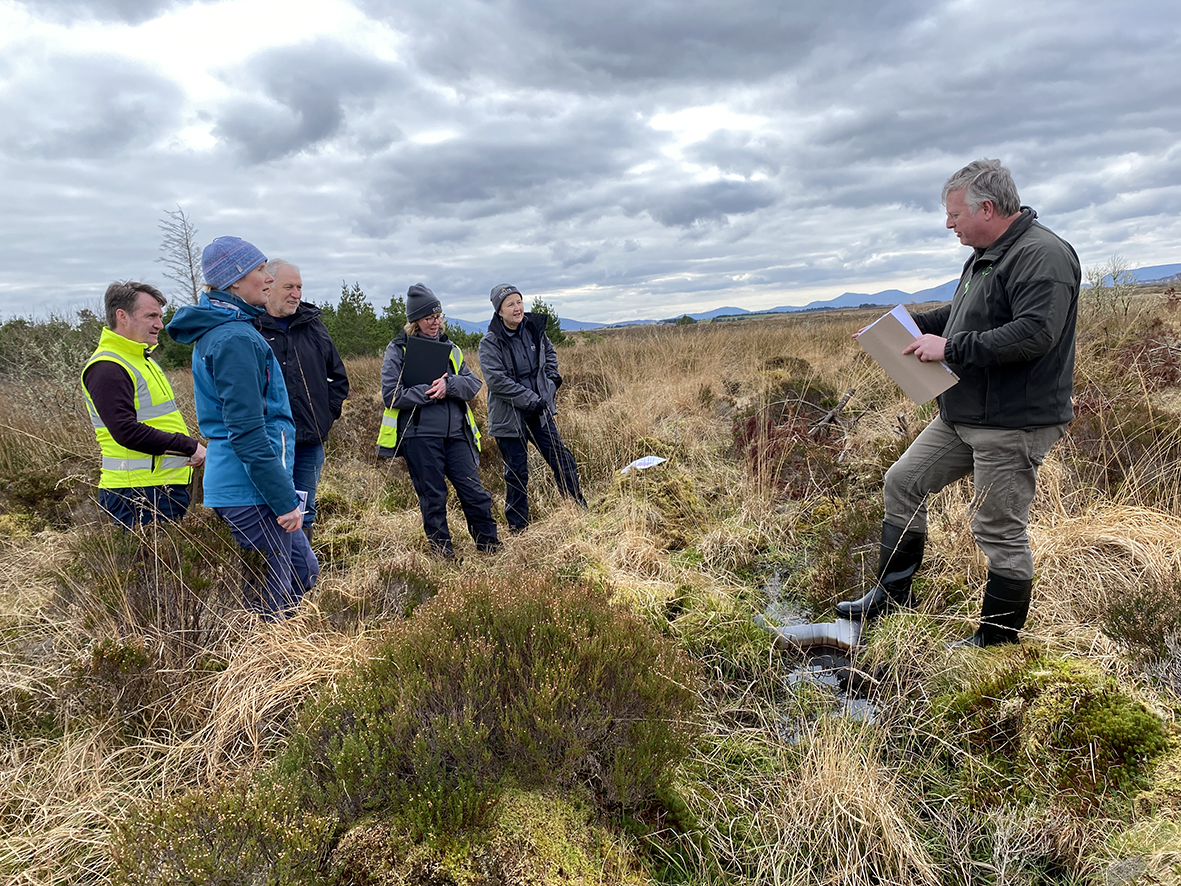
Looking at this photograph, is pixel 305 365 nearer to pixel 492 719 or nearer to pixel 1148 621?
pixel 492 719

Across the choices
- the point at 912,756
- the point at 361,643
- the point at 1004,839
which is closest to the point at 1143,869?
the point at 1004,839

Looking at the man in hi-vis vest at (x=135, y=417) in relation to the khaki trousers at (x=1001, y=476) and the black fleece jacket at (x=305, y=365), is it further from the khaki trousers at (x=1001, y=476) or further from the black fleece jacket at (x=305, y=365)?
the khaki trousers at (x=1001, y=476)

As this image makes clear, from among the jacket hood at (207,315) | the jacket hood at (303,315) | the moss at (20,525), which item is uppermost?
the jacket hood at (303,315)

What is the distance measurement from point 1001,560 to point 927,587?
82 centimetres

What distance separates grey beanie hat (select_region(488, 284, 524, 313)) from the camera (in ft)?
16.8

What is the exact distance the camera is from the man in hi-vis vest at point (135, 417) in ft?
10.4

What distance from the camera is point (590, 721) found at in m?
1.92

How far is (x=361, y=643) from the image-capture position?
2.85 metres

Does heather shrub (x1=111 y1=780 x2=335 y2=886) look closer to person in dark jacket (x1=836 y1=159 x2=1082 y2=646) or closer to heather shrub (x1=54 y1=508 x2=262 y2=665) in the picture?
heather shrub (x1=54 y1=508 x2=262 y2=665)

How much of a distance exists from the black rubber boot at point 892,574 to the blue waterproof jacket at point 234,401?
121 inches

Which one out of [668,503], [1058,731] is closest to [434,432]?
[668,503]

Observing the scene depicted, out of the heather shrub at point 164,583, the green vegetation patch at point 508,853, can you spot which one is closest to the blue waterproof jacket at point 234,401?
the heather shrub at point 164,583

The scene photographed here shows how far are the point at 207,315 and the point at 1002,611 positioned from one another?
389 cm

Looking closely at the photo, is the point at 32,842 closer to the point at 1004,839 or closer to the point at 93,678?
the point at 93,678
